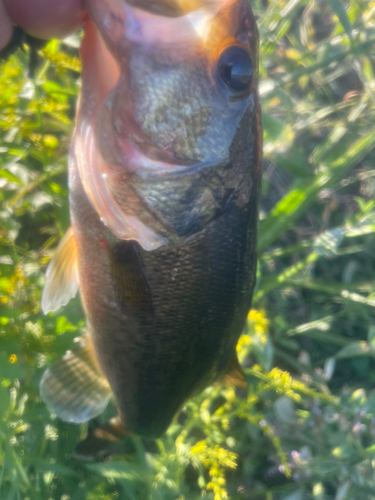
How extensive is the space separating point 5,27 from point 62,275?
72 centimetres

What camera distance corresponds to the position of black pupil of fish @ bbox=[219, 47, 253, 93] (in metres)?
0.79

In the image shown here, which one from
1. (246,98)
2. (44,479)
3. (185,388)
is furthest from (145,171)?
(44,479)

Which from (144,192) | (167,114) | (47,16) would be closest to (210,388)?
(144,192)

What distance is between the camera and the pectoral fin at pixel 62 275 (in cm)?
106

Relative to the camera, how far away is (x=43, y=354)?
4.12 feet

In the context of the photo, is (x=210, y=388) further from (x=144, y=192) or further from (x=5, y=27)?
(x=5, y=27)

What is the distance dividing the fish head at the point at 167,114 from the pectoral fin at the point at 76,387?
63cm

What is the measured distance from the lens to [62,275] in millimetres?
1090

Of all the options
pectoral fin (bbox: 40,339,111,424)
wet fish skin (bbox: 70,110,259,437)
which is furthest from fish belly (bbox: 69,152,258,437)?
pectoral fin (bbox: 40,339,111,424)

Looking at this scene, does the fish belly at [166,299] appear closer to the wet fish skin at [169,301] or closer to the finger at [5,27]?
the wet fish skin at [169,301]

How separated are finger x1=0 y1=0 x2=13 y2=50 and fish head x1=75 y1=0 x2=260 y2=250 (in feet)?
1.13

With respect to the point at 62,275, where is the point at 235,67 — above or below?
above

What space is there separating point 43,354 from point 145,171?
0.80 meters

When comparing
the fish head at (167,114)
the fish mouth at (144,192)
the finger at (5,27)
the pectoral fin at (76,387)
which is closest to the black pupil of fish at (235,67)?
the fish head at (167,114)
